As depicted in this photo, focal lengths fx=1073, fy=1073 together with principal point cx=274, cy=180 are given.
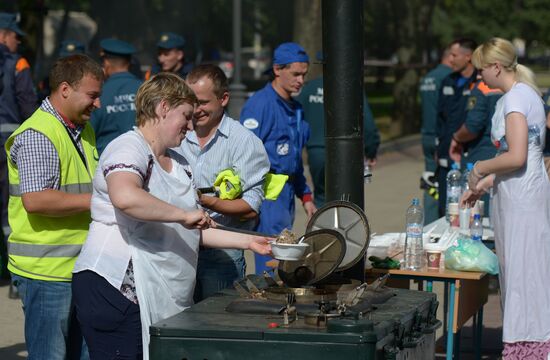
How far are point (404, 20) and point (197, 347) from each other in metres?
23.9

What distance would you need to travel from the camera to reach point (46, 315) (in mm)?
4938

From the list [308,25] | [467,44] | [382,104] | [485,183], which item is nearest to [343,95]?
[485,183]

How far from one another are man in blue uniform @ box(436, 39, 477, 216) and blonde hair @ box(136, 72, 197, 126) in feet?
19.4

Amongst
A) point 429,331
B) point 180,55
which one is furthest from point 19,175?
point 180,55

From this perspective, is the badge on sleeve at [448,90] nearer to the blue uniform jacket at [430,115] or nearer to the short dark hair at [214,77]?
the blue uniform jacket at [430,115]

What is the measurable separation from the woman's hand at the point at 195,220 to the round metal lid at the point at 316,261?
1.68ft

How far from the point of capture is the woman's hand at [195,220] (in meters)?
4.19

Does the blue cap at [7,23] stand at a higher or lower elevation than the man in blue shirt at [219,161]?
higher

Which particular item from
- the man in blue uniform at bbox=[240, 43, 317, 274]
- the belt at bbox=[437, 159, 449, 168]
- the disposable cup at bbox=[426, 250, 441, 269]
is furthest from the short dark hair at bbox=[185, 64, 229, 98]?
the belt at bbox=[437, 159, 449, 168]

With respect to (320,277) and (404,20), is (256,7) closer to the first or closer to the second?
(404,20)

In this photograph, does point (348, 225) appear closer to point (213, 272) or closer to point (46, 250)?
point (213, 272)

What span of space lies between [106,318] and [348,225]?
1.16 m

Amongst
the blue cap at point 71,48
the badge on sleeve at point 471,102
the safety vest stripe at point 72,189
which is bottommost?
the safety vest stripe at point 72,189

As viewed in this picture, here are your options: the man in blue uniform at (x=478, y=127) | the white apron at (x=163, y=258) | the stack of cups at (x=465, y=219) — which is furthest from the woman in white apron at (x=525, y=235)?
the man in blue uniform at (x=478, y=127)
